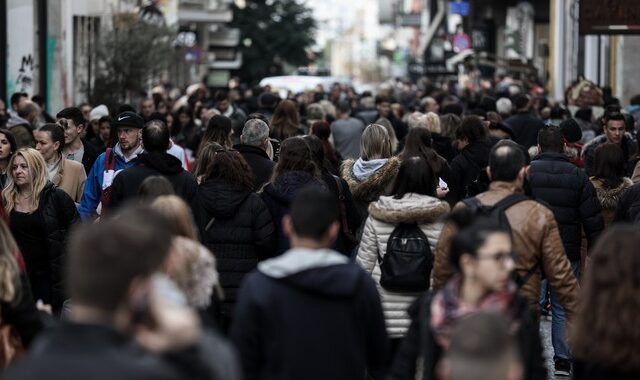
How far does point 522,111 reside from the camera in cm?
1941

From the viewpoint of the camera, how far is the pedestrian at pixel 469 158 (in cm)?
1334

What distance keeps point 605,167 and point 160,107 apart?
13.9 m

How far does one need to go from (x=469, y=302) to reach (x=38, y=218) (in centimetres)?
489

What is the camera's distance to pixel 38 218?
10406 millimetres

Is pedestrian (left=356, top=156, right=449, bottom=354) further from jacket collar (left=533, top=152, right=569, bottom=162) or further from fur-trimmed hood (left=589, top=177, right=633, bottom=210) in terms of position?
fur-trimmed hood (left=589, top=177, right=633, bottom=210)

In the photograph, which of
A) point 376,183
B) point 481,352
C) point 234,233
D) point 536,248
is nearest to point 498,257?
point 481,352

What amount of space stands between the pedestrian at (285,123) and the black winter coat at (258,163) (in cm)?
407

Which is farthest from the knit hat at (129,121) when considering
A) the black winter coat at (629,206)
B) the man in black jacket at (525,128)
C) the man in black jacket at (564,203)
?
Answer: the man in black jacket at (525,128)

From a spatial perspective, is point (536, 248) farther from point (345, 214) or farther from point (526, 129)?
point (526, 129)

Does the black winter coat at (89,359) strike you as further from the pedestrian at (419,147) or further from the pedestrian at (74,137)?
the pedestrian at (74,137)

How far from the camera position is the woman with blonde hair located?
10.3m

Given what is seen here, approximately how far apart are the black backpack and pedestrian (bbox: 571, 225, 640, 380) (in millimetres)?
3110

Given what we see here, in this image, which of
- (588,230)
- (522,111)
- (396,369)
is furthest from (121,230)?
(522,111)

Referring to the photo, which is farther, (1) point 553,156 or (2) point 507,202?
(1) point 553,156
